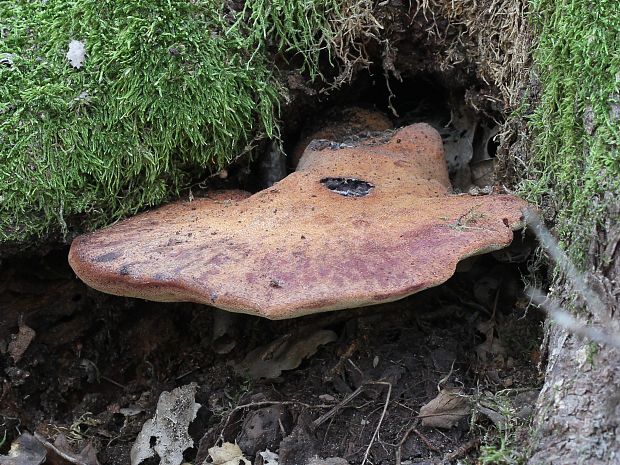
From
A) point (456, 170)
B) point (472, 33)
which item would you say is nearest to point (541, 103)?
point (472, 33)

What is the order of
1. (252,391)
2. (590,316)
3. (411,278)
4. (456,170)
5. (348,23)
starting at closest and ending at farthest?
(590,316)
(411,278)
(252,391)
(348,23)
(456,170)

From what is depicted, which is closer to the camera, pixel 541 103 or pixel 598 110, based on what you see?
pixel 598 110

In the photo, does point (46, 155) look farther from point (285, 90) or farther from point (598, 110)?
point (598, 110)

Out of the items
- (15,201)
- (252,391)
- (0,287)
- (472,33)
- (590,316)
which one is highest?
(472,33)

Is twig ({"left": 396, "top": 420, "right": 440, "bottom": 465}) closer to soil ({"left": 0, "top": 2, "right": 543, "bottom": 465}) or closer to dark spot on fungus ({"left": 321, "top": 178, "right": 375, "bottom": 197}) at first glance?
soil ({"left": 0, "top": 2, "right": 543, "bottom": 465})

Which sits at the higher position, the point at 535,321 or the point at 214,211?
the point at 214,211

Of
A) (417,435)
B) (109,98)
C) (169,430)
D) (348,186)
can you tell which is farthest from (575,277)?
(109,98)

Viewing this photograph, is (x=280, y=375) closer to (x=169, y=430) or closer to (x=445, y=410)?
(x=169, y=430)

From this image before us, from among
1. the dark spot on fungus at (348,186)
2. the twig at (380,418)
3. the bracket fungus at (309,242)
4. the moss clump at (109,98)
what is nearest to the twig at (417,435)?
the twig at (380,418)
